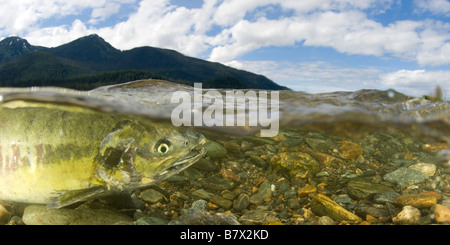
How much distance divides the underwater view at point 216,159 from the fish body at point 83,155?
0.05 feet

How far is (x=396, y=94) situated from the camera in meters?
6.99

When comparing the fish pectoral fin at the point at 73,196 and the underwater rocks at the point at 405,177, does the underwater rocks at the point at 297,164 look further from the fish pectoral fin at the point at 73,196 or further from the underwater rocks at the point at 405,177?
the fish pectoral fin at the point at 73,196

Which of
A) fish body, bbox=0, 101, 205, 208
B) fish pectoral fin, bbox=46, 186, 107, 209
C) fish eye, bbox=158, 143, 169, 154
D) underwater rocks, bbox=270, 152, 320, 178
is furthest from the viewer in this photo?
underwater rocks, bbox=270, 152, 320, 178

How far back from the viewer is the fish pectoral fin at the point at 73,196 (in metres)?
3.45

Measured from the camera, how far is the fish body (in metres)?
3.70

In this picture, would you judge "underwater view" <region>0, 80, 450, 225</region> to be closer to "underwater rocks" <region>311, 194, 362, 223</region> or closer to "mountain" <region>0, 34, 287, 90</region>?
"underwater rocks" <region>311, 194, 362, 223</region>

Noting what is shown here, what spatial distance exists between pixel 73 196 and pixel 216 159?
4.34 m

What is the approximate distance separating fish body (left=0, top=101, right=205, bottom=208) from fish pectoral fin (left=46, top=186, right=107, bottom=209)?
0.06ft

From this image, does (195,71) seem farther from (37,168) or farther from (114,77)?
(37,168)

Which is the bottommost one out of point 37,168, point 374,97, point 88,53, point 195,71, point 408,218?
point 408,218

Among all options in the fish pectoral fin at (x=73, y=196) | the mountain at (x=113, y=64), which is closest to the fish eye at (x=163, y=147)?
the fish pectoral fin at (x=73, y=196)

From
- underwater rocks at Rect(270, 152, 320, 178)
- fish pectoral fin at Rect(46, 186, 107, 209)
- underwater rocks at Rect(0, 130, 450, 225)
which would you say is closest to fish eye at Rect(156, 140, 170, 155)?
fish pectoral fin at Rect(46, 186, 107, 209)
